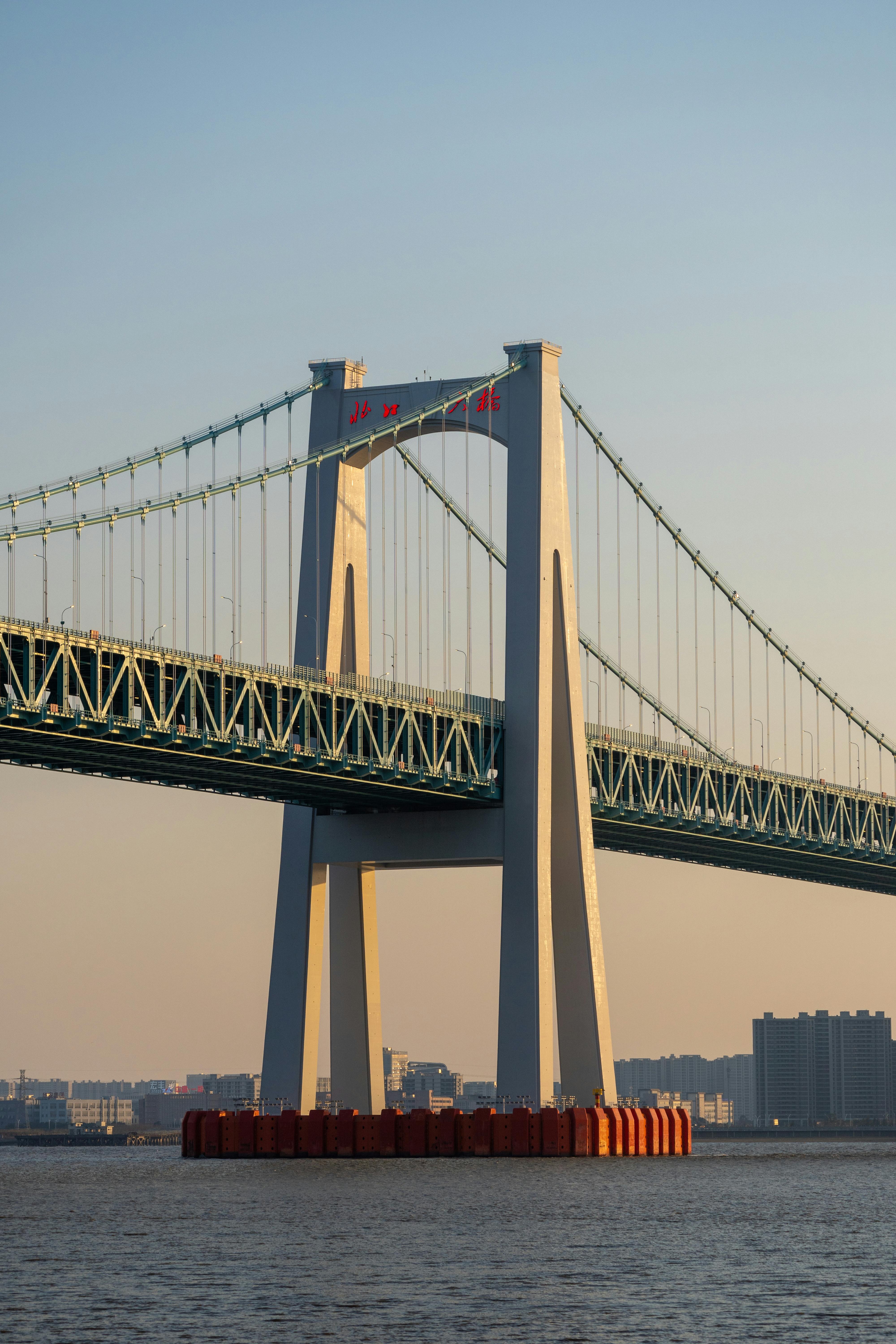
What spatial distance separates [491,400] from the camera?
256ft

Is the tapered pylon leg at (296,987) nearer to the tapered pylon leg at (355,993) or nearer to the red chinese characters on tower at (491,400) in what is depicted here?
the tapered pylon leg at (355,993)

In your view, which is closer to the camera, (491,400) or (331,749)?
(331,749)

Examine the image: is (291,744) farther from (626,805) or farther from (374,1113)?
(626,805)

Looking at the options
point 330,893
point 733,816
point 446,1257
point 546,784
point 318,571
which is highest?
point 318,571

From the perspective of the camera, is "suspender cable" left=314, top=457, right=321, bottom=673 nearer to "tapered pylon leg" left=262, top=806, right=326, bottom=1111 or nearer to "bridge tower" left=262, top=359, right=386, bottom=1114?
"bridge tower" left=262, top=359, right=386, bottom=1114

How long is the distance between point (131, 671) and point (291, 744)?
679cm

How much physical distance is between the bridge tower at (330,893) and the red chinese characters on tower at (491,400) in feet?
16.8

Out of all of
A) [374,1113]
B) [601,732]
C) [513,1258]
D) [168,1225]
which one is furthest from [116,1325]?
[601,732]

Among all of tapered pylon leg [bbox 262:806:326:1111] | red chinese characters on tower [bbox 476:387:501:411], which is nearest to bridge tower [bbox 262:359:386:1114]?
tapered pylon leg [bbox 262:806:326:1111]

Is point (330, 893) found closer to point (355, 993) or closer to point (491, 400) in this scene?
point (355, 993)

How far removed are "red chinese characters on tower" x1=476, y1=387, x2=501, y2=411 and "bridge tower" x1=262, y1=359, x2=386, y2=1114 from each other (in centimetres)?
513

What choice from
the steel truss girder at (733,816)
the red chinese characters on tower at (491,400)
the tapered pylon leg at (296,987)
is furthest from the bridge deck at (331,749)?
the red chinese characters on tower at (491,400)

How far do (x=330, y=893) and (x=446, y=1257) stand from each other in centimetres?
3914

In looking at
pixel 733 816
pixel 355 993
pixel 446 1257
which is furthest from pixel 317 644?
pixel 446 1257
